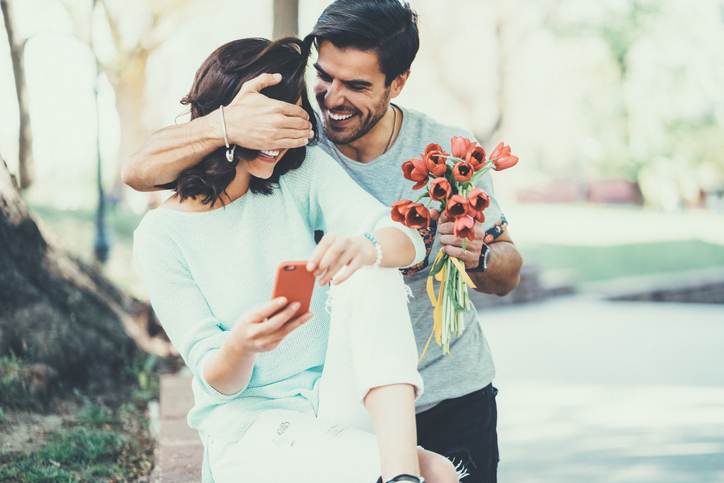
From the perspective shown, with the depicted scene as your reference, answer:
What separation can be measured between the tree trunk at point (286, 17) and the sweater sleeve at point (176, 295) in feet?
13.0

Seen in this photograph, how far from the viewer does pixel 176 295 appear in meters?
2.33

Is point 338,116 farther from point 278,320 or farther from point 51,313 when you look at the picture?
point 51,313

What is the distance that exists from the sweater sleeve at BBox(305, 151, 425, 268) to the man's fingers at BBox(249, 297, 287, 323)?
0.48m

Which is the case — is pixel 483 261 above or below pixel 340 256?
below

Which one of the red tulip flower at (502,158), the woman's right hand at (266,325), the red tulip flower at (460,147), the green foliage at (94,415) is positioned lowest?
the green foliage at (94,415)

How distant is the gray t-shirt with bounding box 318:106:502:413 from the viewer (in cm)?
290

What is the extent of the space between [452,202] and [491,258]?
45cm

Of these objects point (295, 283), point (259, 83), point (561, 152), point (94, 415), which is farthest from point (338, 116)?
point (561, 152)

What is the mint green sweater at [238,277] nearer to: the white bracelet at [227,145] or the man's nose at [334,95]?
the white bracelet at [227,145]

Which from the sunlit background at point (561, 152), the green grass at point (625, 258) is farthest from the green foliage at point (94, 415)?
the green grass at point (625, 258)

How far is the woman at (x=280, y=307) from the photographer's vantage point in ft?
6.74

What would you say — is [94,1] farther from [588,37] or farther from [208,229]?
[588,37]

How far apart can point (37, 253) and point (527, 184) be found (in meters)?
30.9

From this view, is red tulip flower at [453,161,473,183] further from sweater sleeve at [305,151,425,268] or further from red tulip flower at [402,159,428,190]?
sweater sleeve at [305,151,425,268]
